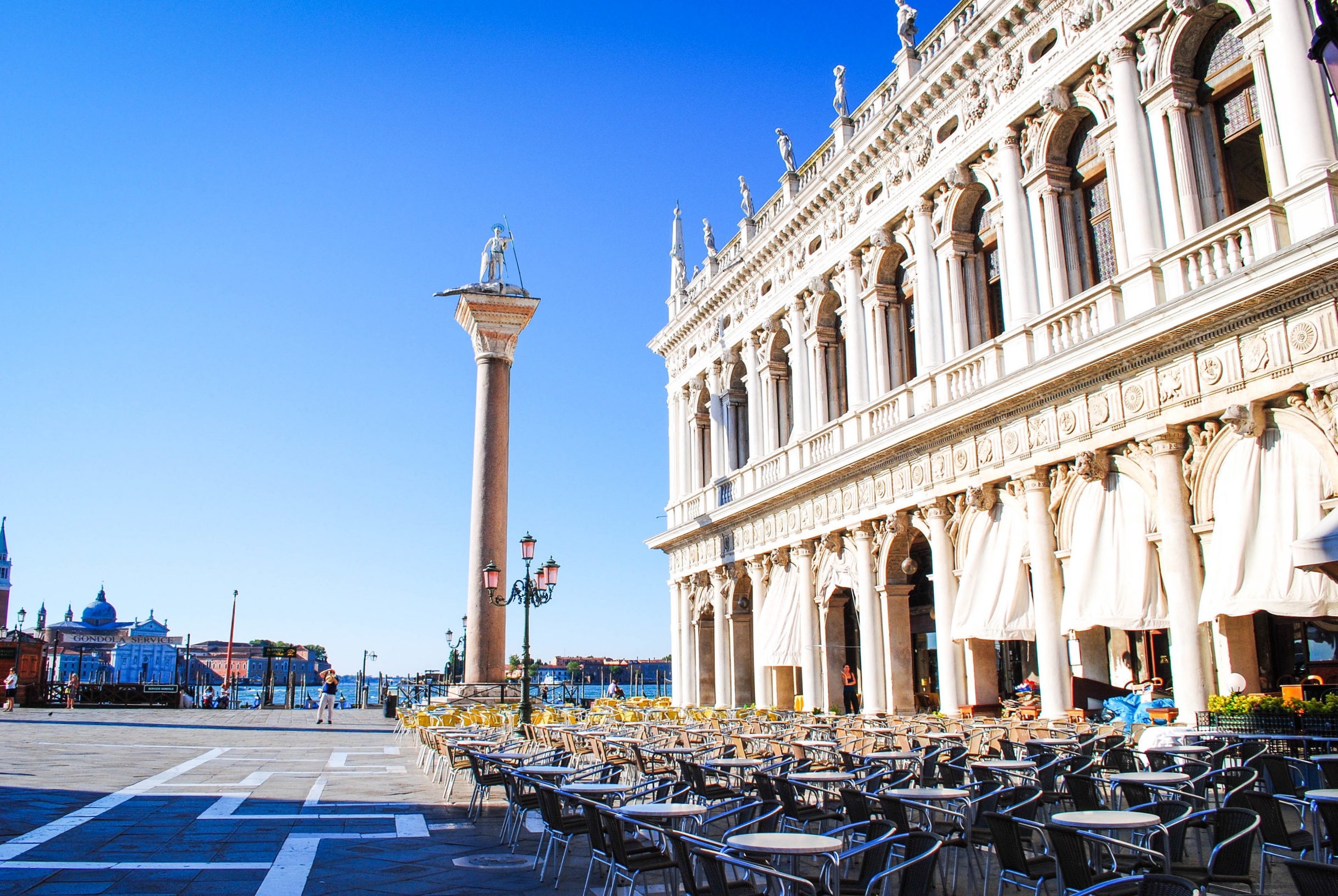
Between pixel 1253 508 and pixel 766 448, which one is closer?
pixel 1253 508

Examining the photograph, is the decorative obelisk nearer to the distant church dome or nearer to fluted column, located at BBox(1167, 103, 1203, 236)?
fluted column, located at BBox(1167, 103, 1203, 236)

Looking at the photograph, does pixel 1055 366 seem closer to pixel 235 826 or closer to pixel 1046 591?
pixel 1046 591

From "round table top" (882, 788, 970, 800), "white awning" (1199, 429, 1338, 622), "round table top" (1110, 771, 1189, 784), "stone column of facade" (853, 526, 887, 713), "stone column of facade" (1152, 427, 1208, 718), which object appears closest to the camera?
"round table top" (1110, 771, 1189, 784)

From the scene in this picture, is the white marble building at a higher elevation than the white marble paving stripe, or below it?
higher

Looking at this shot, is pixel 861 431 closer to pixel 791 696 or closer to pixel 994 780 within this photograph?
pixel 791 696

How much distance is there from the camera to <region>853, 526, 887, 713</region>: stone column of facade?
64.6ft

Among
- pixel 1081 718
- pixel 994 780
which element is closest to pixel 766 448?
pixel 1081 718

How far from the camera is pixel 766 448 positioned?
26.0 metres

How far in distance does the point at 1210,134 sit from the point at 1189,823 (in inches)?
451

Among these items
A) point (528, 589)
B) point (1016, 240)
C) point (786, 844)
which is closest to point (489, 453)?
point (528, 589)

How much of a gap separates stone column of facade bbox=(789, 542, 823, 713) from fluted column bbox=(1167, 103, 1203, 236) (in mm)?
11111

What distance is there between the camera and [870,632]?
781 inches

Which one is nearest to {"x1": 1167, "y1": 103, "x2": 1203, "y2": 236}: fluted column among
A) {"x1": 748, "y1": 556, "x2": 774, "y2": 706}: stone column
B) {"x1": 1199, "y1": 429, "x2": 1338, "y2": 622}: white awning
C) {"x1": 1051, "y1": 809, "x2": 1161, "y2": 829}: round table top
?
{"x1": 1199, "y1": 429, "x2": 1338, "y2": 622}: white awning

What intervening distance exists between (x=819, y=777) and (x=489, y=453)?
1916cm
